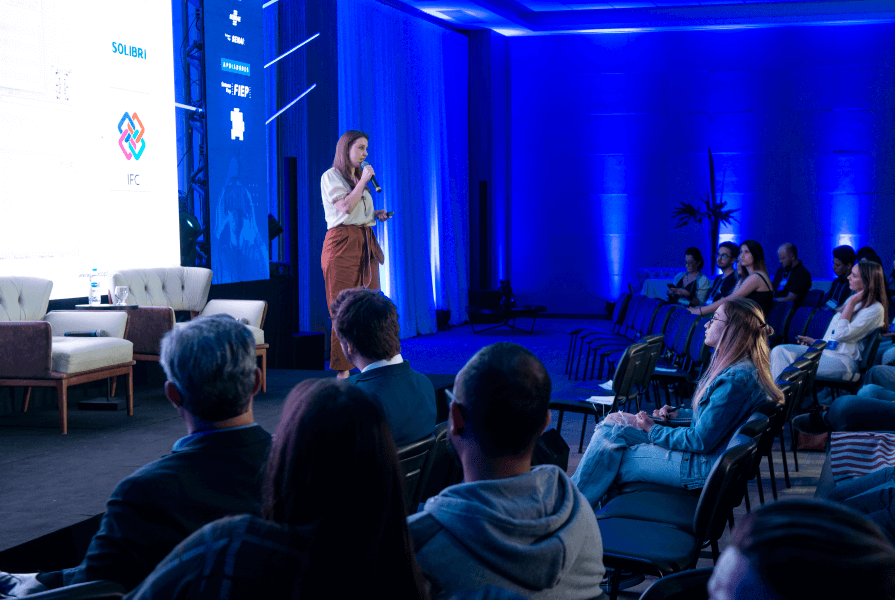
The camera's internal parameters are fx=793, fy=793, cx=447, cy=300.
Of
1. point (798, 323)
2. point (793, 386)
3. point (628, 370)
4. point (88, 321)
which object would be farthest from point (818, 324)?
point (88, 321)

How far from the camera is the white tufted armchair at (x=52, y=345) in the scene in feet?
13.9

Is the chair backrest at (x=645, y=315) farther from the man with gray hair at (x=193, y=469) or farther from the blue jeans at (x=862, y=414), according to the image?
the man with gray hair at (x=193, y=469)

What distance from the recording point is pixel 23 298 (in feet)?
15.4

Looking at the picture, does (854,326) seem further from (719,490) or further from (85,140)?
(85,140)

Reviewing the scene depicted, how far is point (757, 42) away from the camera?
11.6 metres

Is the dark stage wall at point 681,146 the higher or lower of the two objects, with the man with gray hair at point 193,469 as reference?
higher

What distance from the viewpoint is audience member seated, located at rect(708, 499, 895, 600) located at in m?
0.52

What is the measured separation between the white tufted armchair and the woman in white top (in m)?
1.30

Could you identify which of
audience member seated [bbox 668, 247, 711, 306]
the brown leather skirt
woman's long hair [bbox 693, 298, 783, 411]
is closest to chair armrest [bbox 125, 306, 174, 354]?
the brown leather skirt

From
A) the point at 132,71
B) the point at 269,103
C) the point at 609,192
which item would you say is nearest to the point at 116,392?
the point at 132,71

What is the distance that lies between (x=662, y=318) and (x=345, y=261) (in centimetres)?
277

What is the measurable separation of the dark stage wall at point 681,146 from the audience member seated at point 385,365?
33.1 feet

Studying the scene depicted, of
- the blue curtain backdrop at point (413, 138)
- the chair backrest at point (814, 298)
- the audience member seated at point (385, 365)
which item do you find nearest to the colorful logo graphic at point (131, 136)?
the blue curtain backdrop at point (413, 138)

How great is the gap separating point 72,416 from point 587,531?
4201 mm
